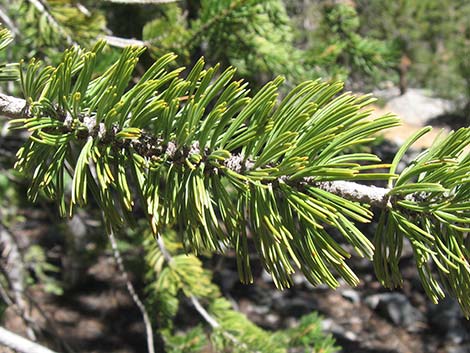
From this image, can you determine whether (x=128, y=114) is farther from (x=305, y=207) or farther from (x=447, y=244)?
(x=447, y=244)

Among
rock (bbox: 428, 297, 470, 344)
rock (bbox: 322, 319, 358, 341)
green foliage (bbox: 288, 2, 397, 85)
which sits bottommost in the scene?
rock (bbox: 322, 319, 358, 341)

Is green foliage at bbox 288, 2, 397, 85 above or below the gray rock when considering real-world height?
above

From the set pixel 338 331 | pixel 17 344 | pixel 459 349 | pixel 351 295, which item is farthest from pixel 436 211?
pixel 351 295

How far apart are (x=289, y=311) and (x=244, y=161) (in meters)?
3.14

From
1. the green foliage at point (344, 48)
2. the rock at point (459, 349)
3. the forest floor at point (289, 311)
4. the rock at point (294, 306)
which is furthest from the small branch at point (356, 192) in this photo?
the rock at point (459, 349)

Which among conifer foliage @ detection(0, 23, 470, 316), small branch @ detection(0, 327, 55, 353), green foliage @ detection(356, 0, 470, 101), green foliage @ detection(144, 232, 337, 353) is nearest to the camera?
conifer foliage @ detection(0, 23, 470, 316)

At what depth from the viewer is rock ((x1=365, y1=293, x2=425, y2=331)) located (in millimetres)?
3412

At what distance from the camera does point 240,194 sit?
1.56 ft

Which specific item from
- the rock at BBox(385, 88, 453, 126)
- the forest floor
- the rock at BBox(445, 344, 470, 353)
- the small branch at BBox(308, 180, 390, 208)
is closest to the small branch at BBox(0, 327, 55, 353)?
the small branch at BBox(308, 180, 390, 208)

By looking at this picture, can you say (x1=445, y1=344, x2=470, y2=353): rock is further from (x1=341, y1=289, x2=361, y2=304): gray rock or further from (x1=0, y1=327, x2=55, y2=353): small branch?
(x1=0, y1=327, x2=55, y2=353): small branch

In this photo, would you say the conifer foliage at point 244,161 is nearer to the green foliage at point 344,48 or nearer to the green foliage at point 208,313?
the green foliage at point 208,313

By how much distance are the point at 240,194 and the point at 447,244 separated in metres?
0.21

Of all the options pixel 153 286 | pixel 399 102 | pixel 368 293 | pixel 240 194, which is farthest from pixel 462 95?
pixel 240 194

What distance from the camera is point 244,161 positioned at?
0.45 meters
